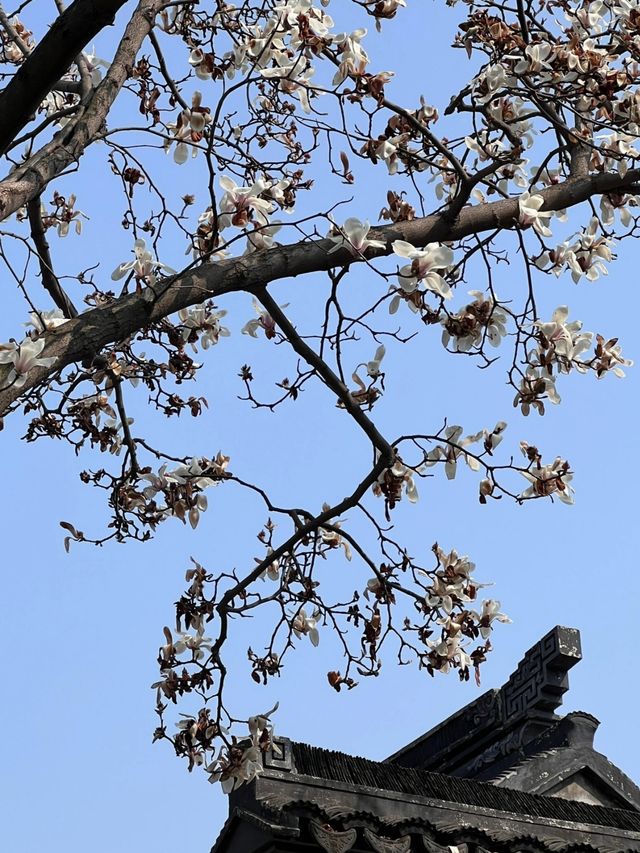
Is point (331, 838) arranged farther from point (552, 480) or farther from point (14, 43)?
point (14, 43)

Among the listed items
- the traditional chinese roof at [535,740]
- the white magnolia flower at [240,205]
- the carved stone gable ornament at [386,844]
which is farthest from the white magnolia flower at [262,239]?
the traditional chinese roof at [535,740]

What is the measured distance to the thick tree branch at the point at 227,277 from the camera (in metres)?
4.38

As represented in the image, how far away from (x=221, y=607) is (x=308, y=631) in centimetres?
46

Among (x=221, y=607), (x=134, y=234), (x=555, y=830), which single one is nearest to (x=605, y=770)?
(x=555, y=830)

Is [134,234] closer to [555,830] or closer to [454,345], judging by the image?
[454,345]

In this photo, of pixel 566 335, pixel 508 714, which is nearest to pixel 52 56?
pixel 566 335

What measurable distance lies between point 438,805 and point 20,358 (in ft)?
9.35

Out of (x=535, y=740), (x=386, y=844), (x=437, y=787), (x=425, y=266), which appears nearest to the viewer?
(x=425, y=266)

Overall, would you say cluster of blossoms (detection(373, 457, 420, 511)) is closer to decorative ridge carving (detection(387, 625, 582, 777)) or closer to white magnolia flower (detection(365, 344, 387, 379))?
white magnolia flower (detection(365, 344, 387, 379))

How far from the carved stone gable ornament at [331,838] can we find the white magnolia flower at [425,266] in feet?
7.57

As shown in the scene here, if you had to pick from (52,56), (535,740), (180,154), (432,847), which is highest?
(535,740)

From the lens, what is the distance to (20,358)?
414 centimetres

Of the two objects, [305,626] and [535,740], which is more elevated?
[535,740]

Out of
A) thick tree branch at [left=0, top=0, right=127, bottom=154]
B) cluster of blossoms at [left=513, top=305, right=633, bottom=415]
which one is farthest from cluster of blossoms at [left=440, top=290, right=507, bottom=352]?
thick tree branch at [left=0, top=0, right=127, bottom=154]
